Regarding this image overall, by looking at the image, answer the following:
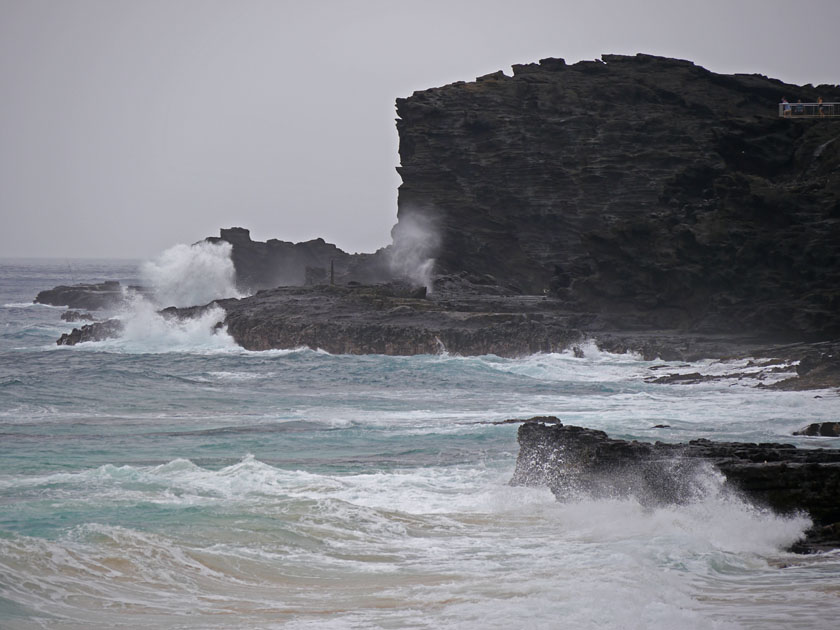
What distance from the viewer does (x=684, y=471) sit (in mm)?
11852

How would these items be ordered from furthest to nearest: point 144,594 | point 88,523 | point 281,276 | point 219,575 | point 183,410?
point 281,276
point 183,410
point 88,523
point 219,575
point 144,594

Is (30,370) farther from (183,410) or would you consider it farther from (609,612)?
(609,612)

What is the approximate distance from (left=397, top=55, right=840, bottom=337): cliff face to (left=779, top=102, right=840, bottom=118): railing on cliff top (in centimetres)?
143

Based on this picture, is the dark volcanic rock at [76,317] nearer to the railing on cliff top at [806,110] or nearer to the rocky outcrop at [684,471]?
the railing on cliff top at [806,110]

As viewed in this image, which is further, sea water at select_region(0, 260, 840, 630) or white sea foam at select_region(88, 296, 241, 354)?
white sea foam at select_region(88, 296, 241, 354)

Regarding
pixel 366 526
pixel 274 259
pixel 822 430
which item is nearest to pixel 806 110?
pixel 822 430

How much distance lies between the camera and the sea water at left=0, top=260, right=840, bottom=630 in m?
8.58

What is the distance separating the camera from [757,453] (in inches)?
476

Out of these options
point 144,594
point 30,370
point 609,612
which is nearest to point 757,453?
point 609,612

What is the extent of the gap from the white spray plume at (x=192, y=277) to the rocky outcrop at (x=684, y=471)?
176ft

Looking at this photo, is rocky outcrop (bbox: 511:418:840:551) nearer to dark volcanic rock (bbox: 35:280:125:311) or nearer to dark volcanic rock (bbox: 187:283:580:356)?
dark volcanic rock (bbox: 187:283:580:356)

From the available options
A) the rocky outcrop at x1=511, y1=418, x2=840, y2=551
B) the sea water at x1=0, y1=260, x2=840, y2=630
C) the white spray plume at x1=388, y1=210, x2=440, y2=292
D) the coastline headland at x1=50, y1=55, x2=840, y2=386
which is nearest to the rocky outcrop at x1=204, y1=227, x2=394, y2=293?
the white spray plume at x1=388, y1=210, x2=440, y2=292

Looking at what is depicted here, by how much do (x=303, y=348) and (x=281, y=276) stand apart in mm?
43815

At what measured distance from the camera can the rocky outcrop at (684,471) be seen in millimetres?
10859
